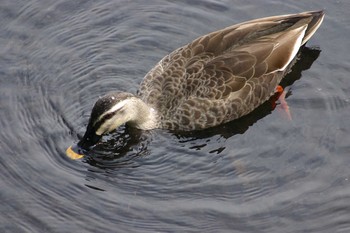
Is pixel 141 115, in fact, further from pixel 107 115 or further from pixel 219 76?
pixel 219 76

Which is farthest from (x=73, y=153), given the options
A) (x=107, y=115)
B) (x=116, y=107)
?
(x=116, y=107)

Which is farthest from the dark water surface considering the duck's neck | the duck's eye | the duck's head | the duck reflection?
the duck's eye

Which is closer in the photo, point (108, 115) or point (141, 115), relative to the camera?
point (108, 115)

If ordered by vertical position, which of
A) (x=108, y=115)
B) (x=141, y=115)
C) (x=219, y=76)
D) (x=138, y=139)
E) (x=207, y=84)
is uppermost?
(x=219, y=76)

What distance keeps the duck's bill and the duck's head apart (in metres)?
0.10

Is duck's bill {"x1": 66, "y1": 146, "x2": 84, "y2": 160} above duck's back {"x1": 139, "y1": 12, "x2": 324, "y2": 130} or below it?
below

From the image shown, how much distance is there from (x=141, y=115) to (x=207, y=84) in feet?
3.37

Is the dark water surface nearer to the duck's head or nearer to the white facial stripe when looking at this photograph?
the duck's head

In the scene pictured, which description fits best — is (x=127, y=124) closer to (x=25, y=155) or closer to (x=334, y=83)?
(x=25, y=155)

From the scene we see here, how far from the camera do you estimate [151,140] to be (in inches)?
440

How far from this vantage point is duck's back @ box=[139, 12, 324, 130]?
1119cm

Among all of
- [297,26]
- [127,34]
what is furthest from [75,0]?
[297,26]

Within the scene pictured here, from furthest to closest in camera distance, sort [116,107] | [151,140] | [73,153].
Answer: [151,140] → [116,107] → [73,153]

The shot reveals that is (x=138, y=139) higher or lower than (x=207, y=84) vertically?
lower
